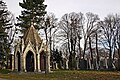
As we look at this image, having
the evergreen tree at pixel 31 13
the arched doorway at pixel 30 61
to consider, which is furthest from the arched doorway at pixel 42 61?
the evergreen tree at pixel 31 13

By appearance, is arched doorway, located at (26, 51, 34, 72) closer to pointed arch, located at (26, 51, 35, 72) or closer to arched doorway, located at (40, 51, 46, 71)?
pointed arch, located at (26, 51, 35, 72)

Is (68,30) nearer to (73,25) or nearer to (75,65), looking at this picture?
(73,25)

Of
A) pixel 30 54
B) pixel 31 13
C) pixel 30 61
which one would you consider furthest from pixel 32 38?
pixel 31 13

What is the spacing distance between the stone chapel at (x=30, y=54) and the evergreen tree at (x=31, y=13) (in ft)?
36.8

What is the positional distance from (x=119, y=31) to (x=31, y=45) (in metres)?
24.4

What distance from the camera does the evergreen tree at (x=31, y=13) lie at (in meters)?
52.6

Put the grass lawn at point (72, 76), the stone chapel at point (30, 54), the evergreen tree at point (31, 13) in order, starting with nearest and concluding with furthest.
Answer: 1. the grass lawn at point (72, 76)
2. the stone chapel at point (30, 54)
3. the evergreen tree at point (31, 13)

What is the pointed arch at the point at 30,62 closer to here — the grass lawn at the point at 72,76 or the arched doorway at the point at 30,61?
the arched doorway at the point at 30,61

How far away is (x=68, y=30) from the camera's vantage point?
5866 cm

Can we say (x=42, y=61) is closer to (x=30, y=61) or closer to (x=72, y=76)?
(x=30, y=61)

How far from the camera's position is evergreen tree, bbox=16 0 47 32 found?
5262 centimetres

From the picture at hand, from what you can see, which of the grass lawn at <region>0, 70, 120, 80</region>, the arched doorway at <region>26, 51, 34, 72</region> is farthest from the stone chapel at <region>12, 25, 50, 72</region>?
the grass lawn at <region>0, 70, 120, 80</region>

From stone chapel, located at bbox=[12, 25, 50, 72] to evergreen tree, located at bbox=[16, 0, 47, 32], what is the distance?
1122 cm

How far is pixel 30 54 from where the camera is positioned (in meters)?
42.1
